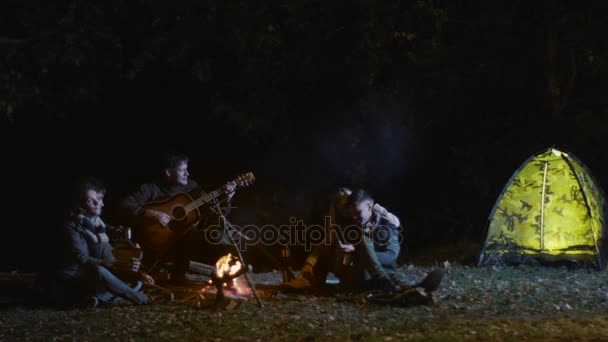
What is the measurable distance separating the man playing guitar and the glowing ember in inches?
43.5

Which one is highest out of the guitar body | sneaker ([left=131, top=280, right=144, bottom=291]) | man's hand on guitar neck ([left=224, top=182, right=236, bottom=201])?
man's hand on guitar neck ([left=224, top=182, right=236, bottom=201])

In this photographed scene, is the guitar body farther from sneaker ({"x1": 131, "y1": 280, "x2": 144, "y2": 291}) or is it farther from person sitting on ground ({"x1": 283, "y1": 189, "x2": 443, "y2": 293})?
person sitting on ground ({"x1": 283, "y1": 189, "x2": 443, "y2": 293})

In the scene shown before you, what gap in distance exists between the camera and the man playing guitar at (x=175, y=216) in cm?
859

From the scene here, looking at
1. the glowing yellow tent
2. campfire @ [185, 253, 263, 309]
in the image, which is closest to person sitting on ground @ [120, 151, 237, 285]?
campfire @ [185, 253, 263, 309]

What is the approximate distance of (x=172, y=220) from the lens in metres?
8.69

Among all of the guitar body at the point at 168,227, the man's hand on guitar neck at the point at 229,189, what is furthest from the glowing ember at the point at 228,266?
the guitar body at the point at 168,227

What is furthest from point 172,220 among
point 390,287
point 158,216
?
point 390,287

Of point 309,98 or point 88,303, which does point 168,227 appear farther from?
point 309,98

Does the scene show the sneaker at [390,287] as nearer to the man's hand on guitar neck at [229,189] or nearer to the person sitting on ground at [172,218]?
the person sitting on ground at [172,218]

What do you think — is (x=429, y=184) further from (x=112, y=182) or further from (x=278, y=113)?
(x=112, y=182)

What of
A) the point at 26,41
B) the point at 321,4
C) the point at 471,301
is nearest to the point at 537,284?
the point at 471,301

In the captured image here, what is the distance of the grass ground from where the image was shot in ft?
19.6

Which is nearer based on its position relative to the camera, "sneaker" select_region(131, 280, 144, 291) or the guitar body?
"sneaker" select_region(131, 280, 144, 291)

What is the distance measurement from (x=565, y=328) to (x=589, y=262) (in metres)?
5.01
